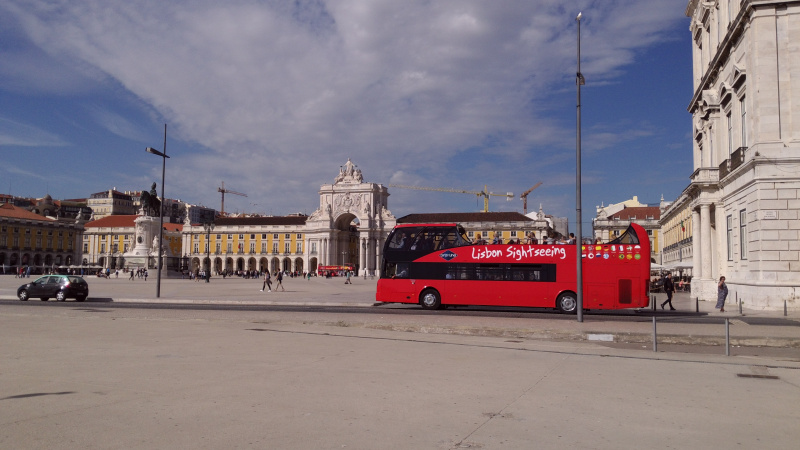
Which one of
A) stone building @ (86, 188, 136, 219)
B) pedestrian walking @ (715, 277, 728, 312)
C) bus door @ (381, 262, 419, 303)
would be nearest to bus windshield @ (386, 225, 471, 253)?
bus door @ (381, 262, 419, 303)

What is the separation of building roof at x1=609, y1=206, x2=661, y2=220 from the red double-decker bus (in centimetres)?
9285

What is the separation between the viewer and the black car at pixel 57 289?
30.8m

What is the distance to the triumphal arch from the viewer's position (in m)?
128

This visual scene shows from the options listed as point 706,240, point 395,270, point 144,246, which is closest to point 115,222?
point 144,246

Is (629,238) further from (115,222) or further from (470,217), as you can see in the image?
(115,222)

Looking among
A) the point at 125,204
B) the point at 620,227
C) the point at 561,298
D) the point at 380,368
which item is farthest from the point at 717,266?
the point at 125,204

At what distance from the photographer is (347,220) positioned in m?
135

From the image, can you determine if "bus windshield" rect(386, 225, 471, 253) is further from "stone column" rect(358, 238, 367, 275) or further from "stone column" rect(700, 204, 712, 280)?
"stone column" rect(358, 238, 367, 275)

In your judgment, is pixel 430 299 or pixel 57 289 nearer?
pixel 430 299

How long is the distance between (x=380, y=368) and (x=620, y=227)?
100823 mm

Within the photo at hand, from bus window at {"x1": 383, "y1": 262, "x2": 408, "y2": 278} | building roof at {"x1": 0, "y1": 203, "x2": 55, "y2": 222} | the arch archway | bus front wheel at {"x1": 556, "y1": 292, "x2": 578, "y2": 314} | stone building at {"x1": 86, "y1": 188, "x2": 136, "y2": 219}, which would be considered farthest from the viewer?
stone building at {"x1": 86, "y1": 188, "x2": 136, "y2": 219}

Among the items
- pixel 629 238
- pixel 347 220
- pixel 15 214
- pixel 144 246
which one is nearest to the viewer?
Answer: pixel 629 238

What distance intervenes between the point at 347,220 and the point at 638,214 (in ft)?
200

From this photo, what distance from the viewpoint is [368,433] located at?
242 inches
